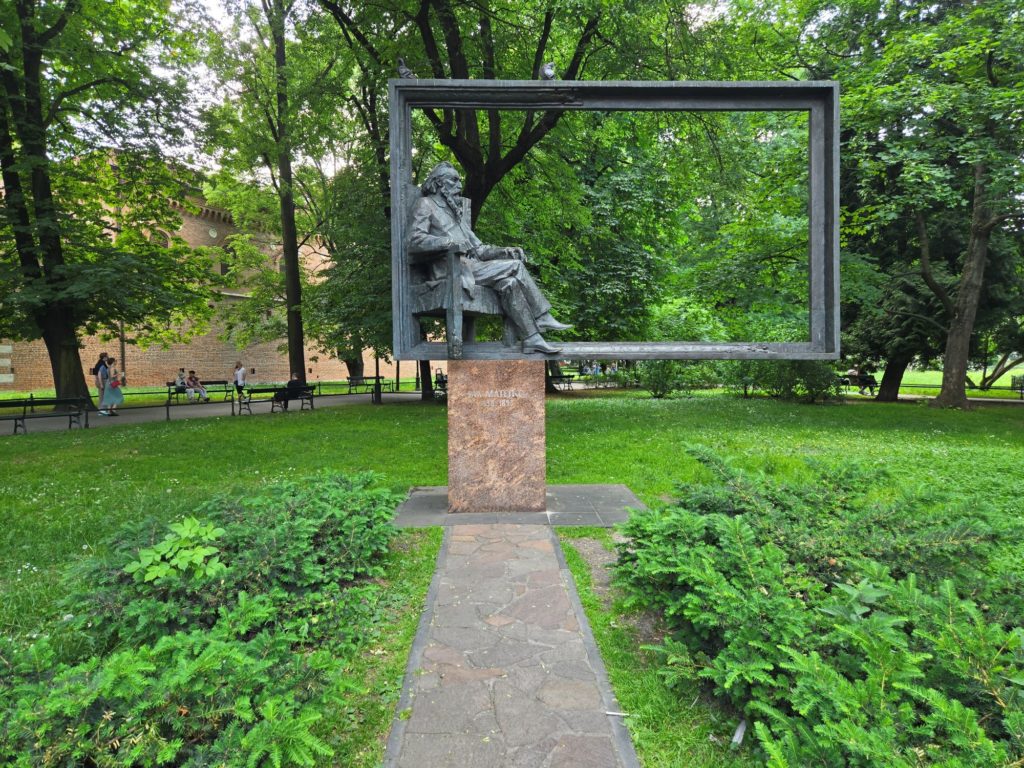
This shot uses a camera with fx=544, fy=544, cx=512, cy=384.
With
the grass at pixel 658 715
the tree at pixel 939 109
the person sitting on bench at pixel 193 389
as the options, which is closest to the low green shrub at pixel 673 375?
the tree at pixel 939 109

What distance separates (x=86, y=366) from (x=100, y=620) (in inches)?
1247

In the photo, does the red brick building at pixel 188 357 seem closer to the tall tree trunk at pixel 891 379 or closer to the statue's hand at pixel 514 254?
the statue's hand at pixel 514 254

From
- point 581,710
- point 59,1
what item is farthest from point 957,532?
point 59,1

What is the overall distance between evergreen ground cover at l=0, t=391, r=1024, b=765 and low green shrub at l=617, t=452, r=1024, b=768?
3.2 inches

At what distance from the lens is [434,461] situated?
8.52 meters

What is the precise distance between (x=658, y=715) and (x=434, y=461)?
251 inches

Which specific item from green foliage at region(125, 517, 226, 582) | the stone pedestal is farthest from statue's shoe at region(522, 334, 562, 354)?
green foliage at region(125, 517, 226, 582)

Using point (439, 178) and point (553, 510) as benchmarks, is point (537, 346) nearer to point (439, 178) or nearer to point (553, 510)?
point (553, 510)

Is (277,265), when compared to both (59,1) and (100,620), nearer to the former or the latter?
(59,1)

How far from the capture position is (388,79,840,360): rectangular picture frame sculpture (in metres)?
5.05

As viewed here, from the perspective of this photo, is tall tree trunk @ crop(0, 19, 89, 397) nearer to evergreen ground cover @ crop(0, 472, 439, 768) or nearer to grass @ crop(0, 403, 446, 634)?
grass @ crop(0, 403, 446, 634)

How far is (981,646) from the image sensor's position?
6.25 feet

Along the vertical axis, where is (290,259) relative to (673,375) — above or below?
above

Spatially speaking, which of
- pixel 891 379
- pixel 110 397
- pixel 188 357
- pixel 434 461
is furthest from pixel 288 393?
pixel 891 379
